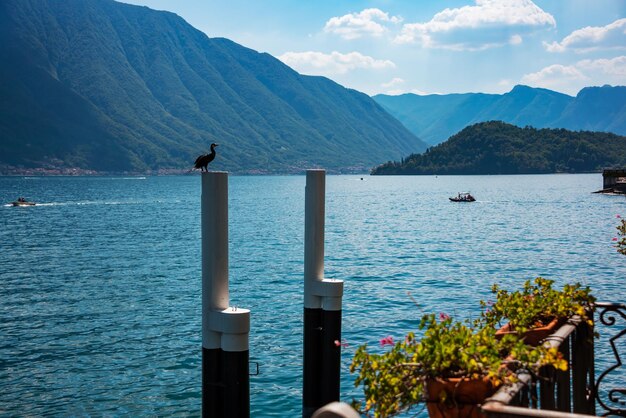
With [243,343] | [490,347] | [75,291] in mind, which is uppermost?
[490,347]

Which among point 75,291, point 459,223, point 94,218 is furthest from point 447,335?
point 94,218

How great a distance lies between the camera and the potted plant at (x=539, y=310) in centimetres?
585

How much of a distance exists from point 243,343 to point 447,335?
4214mm

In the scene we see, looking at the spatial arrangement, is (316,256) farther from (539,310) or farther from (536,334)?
(536,334)

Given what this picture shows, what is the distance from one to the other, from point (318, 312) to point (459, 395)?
6068 millimetres

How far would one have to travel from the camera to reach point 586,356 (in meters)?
6.29

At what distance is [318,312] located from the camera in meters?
10.7

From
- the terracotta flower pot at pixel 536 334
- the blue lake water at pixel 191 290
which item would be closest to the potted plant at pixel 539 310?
the terracotta flower pot at pixel 536 334

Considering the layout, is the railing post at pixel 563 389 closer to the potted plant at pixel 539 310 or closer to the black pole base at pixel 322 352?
the potted plant at pixel 539 310

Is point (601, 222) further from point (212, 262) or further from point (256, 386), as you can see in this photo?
point (212, 262)

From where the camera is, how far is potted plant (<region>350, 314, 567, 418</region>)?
4.64 meters

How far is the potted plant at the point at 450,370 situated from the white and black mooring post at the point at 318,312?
5.35 meters

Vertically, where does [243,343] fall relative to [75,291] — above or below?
above

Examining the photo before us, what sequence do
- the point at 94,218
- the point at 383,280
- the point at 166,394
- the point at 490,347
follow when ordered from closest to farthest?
the point at 490,347 → the point at 166,394 → the point at 383,280 → the point at 94,218
